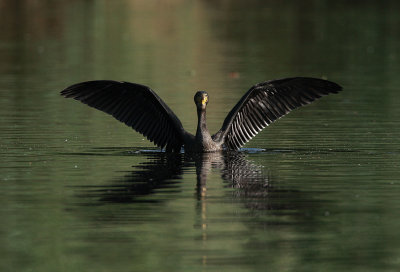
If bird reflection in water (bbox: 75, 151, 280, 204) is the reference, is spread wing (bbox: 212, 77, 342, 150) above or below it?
above

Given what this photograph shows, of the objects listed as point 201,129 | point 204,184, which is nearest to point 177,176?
point 204,184

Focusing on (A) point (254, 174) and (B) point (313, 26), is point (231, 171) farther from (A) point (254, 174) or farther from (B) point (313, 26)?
(B) point (313, 26)

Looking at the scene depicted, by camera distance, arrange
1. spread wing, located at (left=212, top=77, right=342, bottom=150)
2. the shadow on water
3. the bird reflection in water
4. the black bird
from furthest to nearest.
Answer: spread wing, located at (left=212, top=77, right=342, bottom=150), the black bird, the bird reflection in water, the shadow on water

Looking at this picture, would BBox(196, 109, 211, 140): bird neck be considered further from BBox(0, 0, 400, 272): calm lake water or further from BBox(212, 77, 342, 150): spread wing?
BBox(212, 77, 342, 150): spread wing

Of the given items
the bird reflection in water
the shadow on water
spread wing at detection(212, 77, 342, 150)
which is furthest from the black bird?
the shadow on water

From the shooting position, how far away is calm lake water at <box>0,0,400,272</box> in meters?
10.5

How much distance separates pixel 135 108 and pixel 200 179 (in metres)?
3.64

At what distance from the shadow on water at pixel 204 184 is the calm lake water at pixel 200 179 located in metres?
0.03

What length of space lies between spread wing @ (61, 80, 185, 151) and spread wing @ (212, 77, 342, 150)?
3.20ft

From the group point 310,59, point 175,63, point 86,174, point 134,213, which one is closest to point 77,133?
point 86,174

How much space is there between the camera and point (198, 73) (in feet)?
107

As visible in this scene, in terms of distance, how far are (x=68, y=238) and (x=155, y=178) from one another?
12.9 ft

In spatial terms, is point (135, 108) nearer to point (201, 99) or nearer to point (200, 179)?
point (201, 99)

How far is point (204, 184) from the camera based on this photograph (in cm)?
1420
